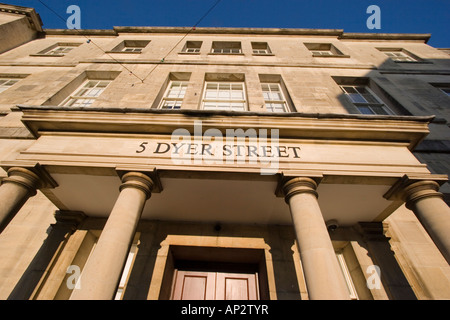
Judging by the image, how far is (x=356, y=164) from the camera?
4.98m

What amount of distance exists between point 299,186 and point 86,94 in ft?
31.1

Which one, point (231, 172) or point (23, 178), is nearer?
point (23, 178)

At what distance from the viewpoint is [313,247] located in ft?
12.1

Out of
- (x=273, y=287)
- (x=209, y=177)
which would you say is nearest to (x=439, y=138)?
(x=273, y=287)

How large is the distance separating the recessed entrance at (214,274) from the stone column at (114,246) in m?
2.23

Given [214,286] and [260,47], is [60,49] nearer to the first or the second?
[260,47]

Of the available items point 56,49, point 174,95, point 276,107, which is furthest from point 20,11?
point 276,107

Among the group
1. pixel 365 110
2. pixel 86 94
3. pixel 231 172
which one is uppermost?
pixel 86 94

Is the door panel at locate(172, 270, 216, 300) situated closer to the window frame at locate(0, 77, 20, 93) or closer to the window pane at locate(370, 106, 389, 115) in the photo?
the window pane at locate(370, 106, 389, 115)

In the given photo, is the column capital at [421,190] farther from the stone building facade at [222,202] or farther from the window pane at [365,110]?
the window pane at [365,110]

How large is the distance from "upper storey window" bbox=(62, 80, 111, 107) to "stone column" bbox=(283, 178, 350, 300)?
8.50 metres
